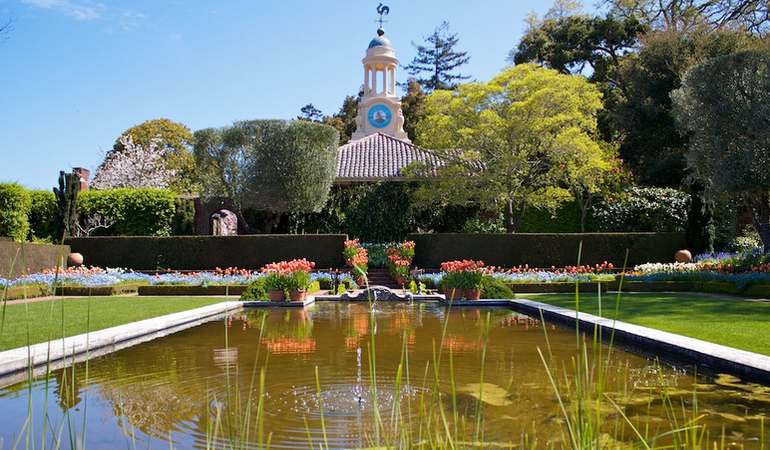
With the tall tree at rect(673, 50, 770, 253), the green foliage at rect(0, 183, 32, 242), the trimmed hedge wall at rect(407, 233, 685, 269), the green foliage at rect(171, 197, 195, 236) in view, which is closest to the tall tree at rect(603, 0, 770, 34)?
the tall tree at rect(673, 50, 770, 253)

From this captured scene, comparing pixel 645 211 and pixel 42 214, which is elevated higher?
pixel 645 211

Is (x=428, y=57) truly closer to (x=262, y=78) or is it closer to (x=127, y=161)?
(x=127, y=161)

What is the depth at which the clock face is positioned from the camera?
3647cm

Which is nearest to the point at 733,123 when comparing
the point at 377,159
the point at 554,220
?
the point at 554,220

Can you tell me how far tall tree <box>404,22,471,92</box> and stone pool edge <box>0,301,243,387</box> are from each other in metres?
44.2

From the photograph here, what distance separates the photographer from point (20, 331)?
7.60 meters

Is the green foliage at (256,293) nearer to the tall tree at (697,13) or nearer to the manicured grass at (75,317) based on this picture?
the manicured grass at (75,317)

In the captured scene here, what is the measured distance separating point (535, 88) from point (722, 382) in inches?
661

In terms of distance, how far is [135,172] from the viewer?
38438mm

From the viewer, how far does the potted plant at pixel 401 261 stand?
1755cm

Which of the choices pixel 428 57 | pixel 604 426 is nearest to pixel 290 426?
pixel 604 426

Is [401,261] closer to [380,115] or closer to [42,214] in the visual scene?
[42,214]

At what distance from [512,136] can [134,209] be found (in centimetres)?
1418

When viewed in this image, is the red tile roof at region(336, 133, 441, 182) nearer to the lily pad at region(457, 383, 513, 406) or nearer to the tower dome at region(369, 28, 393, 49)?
the tower dome at region(369, 28, 393, 49)
